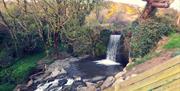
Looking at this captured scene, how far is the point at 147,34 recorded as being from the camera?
19.5m

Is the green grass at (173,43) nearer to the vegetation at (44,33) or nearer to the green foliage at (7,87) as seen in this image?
the vegetation at (44,33)

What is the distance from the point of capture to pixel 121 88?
5062 millimetres

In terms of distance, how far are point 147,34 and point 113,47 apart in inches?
174

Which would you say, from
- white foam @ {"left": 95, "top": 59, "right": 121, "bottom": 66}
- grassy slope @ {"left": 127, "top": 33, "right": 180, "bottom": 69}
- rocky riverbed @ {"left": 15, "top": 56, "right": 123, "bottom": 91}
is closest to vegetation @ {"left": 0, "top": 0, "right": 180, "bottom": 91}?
white foam @ {"left": 95, "top": 59, "right": 121, "bottom": 66}

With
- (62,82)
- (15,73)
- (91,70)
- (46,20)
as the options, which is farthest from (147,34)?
(15,73)

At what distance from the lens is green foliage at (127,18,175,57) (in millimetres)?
19438

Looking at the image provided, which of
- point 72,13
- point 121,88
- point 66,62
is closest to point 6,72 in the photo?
point 66,62

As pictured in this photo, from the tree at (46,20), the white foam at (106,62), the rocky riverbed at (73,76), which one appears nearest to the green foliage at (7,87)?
the rocky riverbed at (73,76)

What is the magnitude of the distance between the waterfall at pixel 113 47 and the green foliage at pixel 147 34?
10.2ft

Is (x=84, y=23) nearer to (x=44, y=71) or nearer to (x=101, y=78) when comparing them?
(x=44, y=71)

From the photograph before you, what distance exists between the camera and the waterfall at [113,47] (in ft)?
76.1

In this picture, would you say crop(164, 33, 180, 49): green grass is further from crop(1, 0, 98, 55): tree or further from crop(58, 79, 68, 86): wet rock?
crop(1, 0, 98, 55): tree

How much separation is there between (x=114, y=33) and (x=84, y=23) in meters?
2.04

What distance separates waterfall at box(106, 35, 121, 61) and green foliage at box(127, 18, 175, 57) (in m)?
3.12
